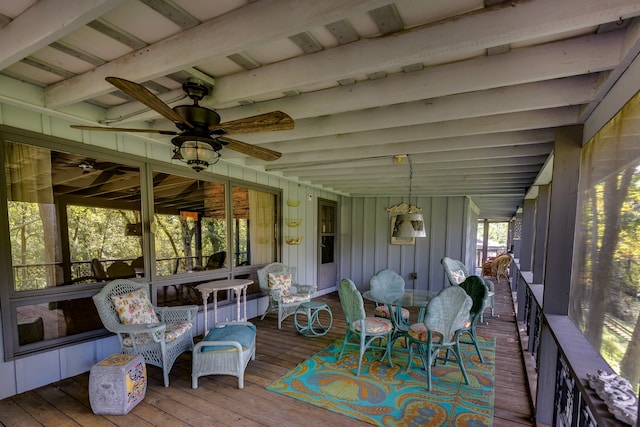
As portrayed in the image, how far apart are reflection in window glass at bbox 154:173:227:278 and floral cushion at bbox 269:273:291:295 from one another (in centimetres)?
80

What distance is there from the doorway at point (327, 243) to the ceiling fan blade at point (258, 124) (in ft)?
15.5

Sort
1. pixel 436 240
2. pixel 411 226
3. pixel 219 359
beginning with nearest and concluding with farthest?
pixel 219 359
pixel 411 226
pixel 436 240

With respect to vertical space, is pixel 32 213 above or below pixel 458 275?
above

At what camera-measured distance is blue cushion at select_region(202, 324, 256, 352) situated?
272 centimetres

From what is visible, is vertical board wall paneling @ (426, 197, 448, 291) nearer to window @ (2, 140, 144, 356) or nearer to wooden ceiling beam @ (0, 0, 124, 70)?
window @ (2, 140, 144, 356)

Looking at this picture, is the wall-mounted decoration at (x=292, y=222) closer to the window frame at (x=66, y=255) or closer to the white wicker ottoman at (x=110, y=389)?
the window frame at (x=66, y=255)

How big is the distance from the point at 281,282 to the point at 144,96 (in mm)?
3656

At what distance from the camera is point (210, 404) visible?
244 centimetres

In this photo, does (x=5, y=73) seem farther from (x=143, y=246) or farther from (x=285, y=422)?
(x=285, y=422)

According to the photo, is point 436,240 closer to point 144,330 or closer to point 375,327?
point 375,327

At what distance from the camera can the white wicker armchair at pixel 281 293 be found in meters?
4.35

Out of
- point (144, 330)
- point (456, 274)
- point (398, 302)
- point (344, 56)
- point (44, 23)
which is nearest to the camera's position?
point (44, 23)

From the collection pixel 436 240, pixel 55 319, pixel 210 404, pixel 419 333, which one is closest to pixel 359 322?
pixel 419 333

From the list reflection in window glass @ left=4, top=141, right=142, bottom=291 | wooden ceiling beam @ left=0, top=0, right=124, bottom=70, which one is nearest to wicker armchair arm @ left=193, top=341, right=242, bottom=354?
reflection in window glass @ left=4, top=141, right=142, bottom=291
